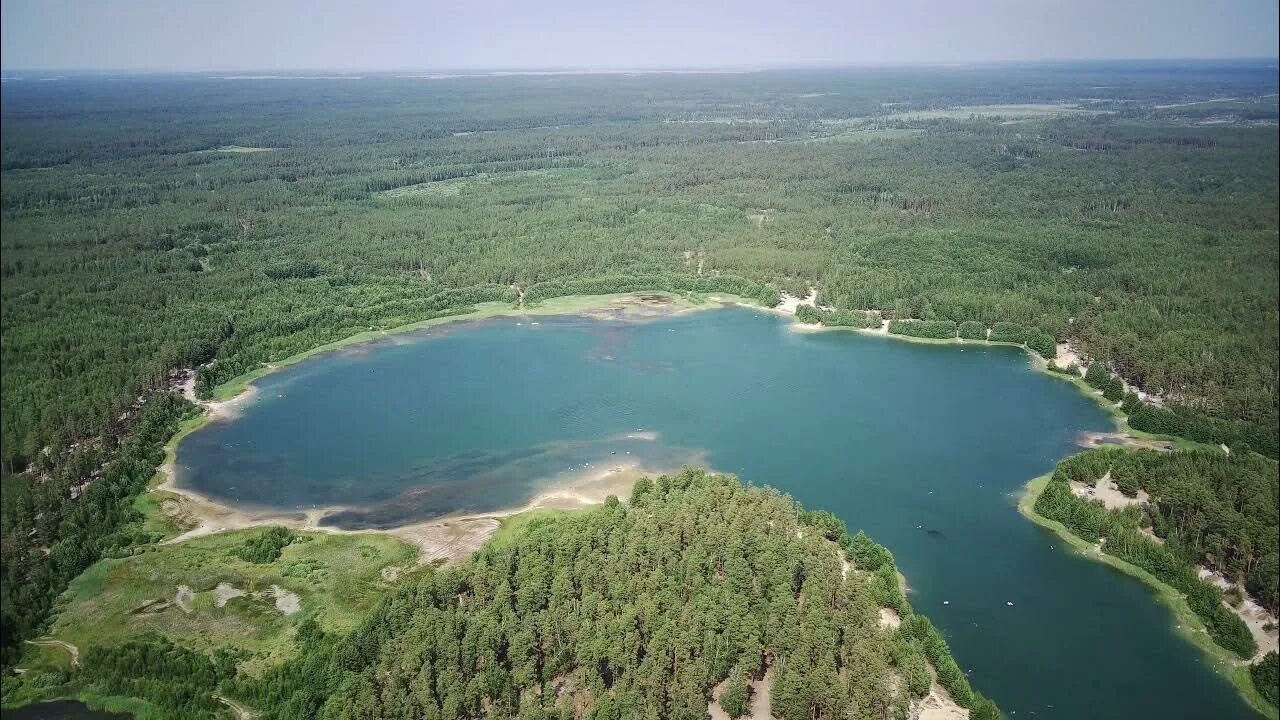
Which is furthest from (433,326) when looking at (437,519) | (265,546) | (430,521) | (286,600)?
(286,600)

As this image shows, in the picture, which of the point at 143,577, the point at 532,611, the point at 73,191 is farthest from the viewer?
the point at 73,191

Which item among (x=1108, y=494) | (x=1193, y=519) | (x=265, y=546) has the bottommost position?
(x=265, y=546)

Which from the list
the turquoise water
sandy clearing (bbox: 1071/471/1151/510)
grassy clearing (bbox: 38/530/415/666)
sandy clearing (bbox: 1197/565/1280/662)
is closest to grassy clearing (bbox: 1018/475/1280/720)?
the turquoise water

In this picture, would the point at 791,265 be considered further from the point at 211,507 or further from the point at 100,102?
the point at 100,102

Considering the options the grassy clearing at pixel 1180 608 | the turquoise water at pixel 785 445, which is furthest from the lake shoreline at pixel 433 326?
the grassy clearing at pixel 1180 608

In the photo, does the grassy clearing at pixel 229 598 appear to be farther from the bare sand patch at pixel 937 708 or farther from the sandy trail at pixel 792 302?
the sandy trail at pixel 792 302

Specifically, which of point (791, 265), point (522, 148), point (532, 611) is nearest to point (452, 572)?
point (532, 611)

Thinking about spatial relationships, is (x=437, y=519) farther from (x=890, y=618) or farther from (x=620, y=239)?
(x=620, y=239)

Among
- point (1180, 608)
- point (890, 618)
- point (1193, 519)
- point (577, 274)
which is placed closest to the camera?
point (890, 618)
